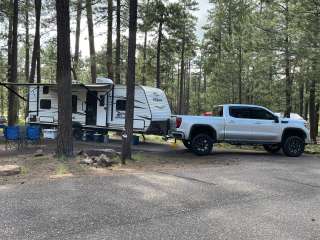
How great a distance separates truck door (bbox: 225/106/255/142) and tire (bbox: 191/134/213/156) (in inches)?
30.2

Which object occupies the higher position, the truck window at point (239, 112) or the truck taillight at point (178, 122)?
the truck window at point (239, 112)

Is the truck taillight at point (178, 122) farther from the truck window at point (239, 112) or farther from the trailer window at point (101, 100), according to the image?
the trailer window at point (101, 100)

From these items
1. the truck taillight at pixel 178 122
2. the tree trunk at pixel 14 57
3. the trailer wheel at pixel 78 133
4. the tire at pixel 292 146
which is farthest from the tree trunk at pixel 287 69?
the tree trunk at pixel 14 57

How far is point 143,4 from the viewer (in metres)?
25.1

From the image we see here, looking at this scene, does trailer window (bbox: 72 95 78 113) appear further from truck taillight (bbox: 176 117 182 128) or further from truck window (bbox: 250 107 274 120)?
truck window (bbox: 250 107 274 120)

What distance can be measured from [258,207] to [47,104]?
16.9 metres

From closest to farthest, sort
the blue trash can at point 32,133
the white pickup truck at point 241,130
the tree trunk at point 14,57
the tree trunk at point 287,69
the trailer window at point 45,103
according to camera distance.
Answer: the white pickup truck at point 241,130
the blue trash can at point 32,133
the tree trunk at point 14,57
the trailer window at point 45,103
the tree trunk at point 287,69

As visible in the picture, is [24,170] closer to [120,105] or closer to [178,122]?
[178,122]

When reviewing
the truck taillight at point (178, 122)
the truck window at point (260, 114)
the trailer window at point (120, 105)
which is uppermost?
the trailer window at point (120, 105)

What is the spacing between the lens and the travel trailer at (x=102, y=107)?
1959 cm

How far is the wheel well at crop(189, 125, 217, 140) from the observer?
52.1ft

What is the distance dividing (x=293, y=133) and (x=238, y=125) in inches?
89.4

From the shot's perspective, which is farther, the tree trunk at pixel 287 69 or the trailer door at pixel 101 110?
the tree trunk at pixel 287 69

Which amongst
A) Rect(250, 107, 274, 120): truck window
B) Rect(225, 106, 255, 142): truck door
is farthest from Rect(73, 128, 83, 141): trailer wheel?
Rect(250, 107, 274, 120): truck window
